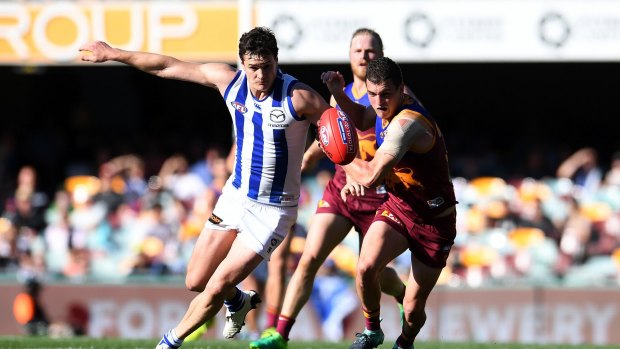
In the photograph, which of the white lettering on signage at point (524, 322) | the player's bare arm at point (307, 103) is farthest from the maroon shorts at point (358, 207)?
the white lettering on signage at point (524, 322)

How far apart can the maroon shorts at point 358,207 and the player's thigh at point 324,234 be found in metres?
0.04

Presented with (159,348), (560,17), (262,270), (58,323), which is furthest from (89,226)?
(159,348)

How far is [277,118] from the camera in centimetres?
746

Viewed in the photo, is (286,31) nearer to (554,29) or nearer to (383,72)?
(554,29)

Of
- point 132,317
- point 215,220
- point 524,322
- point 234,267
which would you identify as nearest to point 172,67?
point 215,220

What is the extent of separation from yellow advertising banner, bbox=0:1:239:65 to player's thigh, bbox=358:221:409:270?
7.84 meters

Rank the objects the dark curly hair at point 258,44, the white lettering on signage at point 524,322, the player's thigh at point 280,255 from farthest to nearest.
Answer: the white lettering on signage at point 524,322 → the player's thigh at point 280,255 → the dark curly hair at point 258,44

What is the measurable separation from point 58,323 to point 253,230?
6.51 metres

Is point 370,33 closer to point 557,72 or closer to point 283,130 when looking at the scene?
point 283,130

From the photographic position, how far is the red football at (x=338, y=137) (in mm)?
7172

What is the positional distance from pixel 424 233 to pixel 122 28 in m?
8.61

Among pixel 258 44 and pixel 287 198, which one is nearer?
pixel 258 44

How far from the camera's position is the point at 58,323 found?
1334 centimetres

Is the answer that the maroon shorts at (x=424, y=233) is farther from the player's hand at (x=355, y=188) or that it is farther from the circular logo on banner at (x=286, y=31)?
the circular logo on banner at (x=286, y=31)
